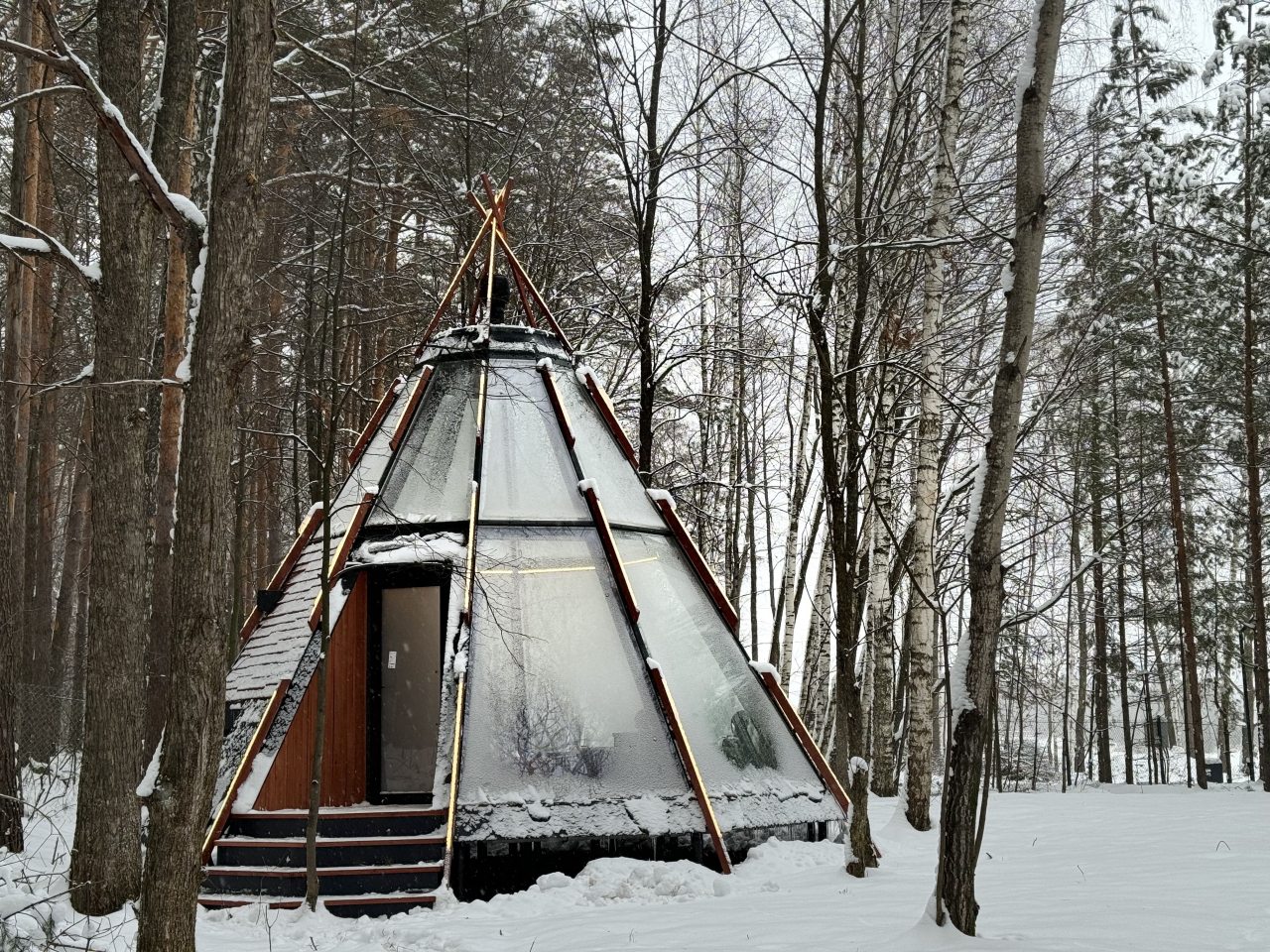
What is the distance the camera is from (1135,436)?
19.0 m

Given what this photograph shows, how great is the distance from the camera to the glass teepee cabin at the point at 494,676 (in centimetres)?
706

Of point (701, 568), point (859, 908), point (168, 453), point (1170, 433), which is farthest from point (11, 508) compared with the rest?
point (1170, 433)

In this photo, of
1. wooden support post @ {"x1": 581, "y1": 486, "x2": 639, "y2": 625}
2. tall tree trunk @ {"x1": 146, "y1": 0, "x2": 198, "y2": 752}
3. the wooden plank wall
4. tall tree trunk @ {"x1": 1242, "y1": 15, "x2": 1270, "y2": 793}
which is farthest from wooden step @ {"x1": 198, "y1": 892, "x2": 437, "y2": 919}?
tall tree trunk @ {"x1": 1242, "y1": 15, "x2": 1270, "y2": 793}

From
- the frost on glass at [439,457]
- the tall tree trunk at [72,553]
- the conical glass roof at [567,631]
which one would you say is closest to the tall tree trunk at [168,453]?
the frost on glass at [439,457]

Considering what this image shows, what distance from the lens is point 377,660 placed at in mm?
8672

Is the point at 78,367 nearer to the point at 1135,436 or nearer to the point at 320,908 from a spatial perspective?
the point at 320,908

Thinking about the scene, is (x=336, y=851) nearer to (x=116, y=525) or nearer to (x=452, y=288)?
(x=116, y=525)

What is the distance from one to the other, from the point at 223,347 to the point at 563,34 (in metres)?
11.6

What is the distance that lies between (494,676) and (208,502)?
3305 mm

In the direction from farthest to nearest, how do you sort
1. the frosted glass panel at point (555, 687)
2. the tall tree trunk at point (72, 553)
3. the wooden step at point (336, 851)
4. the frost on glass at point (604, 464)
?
the tall tree trunk at point (72, 553) → the frost on glass at point (604, 464) → the frosted glass panel at point (555, 687) → the wooden step at point (336, 851)

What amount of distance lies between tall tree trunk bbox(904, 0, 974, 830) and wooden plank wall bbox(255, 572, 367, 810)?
14.1 ft

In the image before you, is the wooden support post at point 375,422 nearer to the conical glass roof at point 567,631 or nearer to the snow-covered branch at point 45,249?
the conical glass roof at point 567,631

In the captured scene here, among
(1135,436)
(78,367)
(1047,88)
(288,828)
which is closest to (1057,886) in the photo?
(1047,88)

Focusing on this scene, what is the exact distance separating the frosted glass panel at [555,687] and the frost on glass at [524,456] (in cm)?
24
